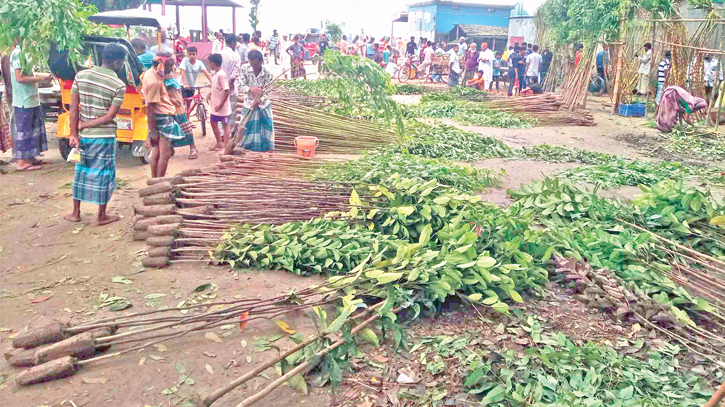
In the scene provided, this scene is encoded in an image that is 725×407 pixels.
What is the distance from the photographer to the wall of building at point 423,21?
28609mm

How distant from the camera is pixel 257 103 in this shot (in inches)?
248

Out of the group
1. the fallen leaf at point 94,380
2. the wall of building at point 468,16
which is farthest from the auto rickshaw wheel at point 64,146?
the wall of building at point 468,16

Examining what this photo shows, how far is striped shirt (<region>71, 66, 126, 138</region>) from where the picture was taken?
4570mm

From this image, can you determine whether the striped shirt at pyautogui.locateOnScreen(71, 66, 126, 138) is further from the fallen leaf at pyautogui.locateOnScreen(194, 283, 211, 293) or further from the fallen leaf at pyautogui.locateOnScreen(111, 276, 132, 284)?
the fallen leaf at pyautogui.locateOnScreen(194, 283, 211, 293)

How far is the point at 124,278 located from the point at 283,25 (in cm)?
5078

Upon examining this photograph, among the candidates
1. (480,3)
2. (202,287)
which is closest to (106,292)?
(202,287)

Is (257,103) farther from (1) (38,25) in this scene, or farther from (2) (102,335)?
(2) (102,335)

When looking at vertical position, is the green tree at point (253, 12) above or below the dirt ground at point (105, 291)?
above

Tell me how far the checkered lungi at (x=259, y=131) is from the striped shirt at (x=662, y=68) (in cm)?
952

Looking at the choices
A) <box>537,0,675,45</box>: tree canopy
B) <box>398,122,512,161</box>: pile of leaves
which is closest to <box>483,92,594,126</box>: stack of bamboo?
<box>537,0,675,45</box>: tree canopy

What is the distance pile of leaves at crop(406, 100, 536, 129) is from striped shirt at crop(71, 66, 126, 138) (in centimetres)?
641

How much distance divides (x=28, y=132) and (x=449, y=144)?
5.33 metres

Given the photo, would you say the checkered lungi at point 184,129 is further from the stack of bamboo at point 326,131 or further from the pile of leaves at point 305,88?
the pile of leaves at point 305,88

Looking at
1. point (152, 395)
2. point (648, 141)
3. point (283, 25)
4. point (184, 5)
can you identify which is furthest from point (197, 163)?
point (283, 25)
